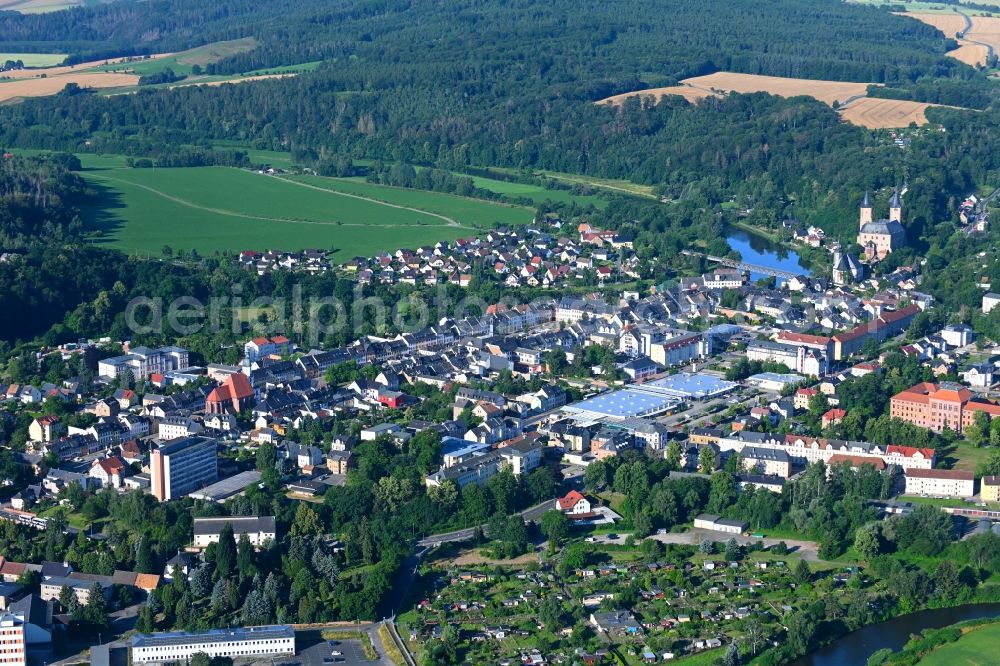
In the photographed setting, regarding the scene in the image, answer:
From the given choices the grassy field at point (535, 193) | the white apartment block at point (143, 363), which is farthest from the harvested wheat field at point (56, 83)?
the white apartment block at point (143, 363)

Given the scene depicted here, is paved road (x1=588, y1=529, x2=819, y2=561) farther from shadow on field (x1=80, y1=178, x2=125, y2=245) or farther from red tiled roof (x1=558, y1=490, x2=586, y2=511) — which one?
shadow on field (x1=80, y1=178, x2=125, y2=245)

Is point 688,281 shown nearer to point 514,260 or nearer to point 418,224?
point 514,260

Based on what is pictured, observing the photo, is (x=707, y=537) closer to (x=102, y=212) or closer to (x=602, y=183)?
(x=102, y=212)

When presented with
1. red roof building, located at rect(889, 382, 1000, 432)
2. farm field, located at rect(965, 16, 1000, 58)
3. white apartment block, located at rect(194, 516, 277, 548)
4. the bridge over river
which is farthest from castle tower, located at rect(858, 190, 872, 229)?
farm field, located at rect(965, 16, 1000, 58)

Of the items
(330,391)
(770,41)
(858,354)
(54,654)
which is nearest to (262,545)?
(54,654)

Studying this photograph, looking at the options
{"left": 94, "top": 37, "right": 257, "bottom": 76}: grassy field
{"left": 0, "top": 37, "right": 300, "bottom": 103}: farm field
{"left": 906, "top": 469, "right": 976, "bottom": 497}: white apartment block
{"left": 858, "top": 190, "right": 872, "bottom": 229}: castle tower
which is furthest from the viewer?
{"left": 94, "top": 37, "right": 257, "bottom": 76}: grassy field
